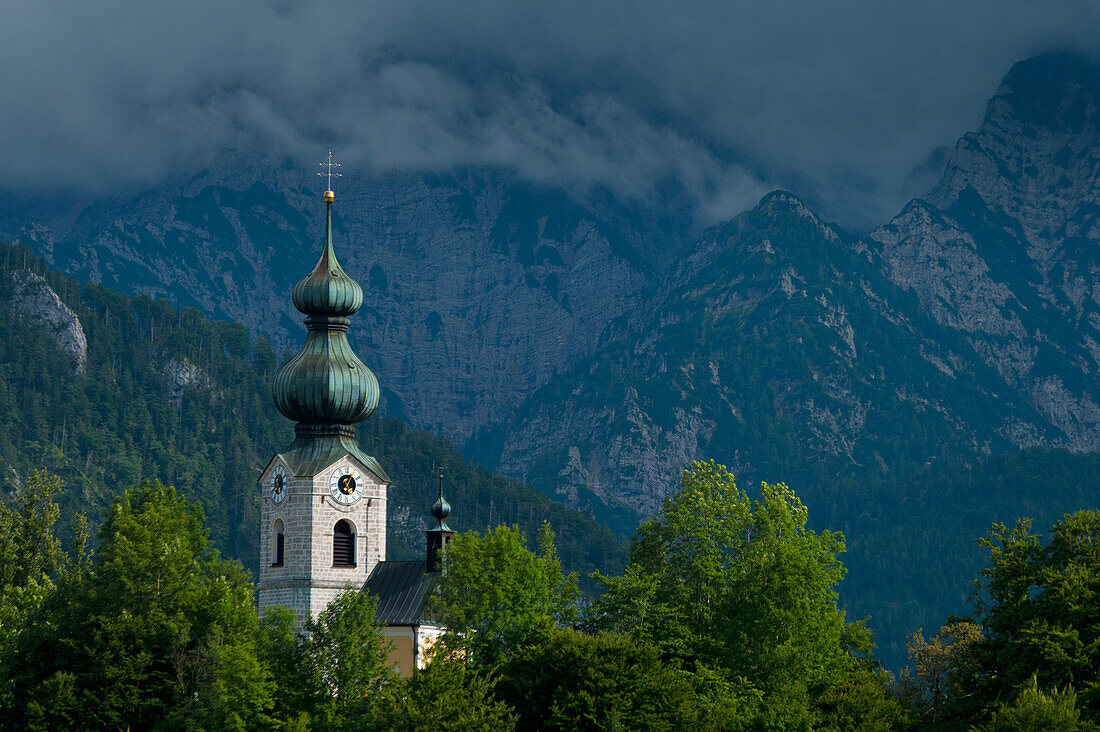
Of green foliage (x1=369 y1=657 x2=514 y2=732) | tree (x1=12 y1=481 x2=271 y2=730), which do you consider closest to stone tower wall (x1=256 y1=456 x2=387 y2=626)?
tree (x1=12 y1=481 x2=271 y2=730)

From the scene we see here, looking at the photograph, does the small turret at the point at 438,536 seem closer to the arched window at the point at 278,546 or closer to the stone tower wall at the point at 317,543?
the stone tower wall at the point at 317,543

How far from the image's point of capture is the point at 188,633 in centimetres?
8381

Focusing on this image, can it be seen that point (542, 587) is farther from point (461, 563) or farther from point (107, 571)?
point (107, 571)

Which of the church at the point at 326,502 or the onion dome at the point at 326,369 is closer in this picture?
the church at the point at 326,502

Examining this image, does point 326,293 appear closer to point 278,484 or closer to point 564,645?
point 278,484

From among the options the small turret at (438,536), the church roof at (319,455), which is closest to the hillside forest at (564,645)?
the small turret at (438,536)

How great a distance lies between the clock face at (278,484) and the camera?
104750mm

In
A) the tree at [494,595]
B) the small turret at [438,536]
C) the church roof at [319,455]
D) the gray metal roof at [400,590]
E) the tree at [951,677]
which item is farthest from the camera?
the church roof at [319,455]

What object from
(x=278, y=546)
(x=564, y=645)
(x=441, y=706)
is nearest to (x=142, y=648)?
(x=441, y=706)

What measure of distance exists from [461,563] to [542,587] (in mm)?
4649

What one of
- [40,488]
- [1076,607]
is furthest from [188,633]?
[40,488]

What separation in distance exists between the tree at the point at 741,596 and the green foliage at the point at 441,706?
40.6 ft

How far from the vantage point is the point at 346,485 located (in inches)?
4102

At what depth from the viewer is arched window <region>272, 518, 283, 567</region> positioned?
105 meters
